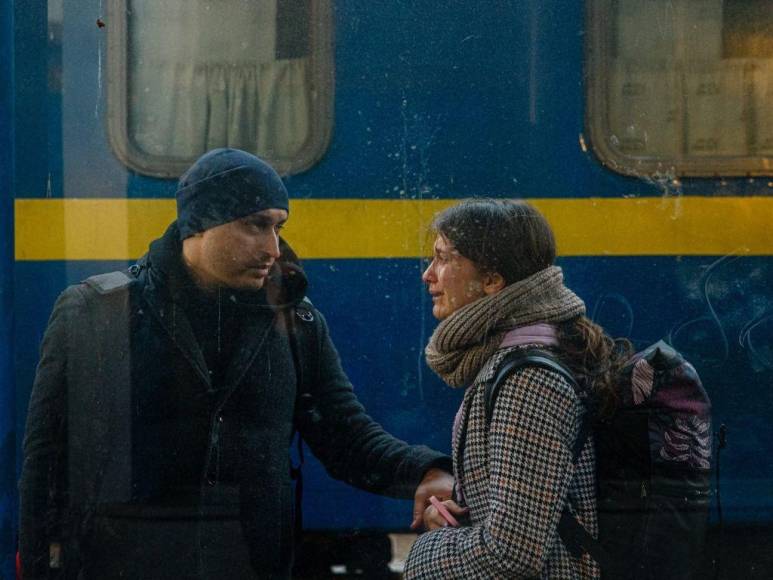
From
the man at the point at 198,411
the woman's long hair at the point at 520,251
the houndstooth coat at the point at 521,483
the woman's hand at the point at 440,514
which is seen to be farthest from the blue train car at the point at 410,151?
the houndstooth coat at the point at 521,483

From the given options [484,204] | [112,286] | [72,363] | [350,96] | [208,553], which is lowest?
[208,553]

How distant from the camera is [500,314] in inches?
93.1

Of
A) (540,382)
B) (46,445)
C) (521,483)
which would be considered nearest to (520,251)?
(540,382)

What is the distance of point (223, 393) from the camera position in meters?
2.84

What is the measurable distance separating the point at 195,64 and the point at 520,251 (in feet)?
3.80

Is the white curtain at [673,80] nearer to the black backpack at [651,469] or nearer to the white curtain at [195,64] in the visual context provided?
the black backpack at [651,469]

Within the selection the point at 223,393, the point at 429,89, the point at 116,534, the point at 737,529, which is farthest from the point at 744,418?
the point at 116,534

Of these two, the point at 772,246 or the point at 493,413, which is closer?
the point at 493,413

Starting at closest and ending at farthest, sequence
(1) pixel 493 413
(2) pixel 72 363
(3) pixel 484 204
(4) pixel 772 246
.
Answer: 1. (1) pixel 493 413
2. (3) pixel 484 204
3. (2) pixel 72 363
4. (4) pixel 772 246

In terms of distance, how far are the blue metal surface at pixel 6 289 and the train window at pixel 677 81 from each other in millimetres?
1666

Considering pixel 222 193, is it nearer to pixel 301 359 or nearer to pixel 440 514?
pixel 301 359

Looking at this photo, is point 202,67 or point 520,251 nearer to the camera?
→ point 520,251

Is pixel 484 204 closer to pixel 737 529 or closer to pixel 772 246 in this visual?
pixel 772 246

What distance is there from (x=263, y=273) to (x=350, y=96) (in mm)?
573
